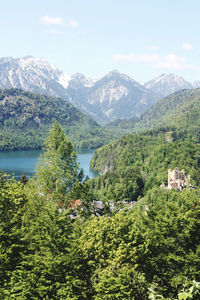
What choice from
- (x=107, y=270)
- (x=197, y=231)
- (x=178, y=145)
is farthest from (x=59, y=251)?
(x=178, y=145)

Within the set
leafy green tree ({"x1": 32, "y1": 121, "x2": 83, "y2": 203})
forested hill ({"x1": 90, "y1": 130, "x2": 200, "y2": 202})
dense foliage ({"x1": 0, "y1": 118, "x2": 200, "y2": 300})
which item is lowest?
forested hill ({"x1": 90, "y1": 130, "x2": 200, "y2": 202})

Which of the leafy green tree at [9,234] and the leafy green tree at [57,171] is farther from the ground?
the leafy green tree at [57,171]

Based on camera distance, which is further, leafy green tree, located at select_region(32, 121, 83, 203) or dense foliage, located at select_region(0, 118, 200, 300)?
leafy green tree, located at select_region(32, 121, 83, 203)

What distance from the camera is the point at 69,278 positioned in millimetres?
21875

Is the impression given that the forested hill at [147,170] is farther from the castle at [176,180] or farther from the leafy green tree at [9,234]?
the leafy green tree at [9,234]

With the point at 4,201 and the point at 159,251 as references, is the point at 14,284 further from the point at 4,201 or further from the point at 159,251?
the point at 159,251

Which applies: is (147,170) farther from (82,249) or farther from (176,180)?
(82,249)

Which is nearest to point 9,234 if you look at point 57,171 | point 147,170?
point 57,171

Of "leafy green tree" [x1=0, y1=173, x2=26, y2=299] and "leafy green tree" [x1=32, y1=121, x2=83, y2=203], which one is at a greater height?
"leafy green tree" [x1=32, y1=121, x2=83, y2=203]

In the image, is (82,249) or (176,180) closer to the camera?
(82,249)

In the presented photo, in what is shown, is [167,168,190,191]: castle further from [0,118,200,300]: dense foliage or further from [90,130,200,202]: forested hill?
[0,118,200,300]: dense foliage

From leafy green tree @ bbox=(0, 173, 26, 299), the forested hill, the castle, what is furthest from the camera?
the forested hill

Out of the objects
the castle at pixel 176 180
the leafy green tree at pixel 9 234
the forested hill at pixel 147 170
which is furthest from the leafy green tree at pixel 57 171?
the forested hill at pixel 147 170

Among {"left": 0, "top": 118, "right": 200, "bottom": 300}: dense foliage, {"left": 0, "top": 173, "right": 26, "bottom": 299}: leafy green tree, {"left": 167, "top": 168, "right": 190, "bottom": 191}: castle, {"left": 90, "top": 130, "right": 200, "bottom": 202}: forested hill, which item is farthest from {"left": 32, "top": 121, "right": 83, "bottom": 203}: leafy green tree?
{"left": 90, "top": 130, "right": 200, "bottom": 202}: forested hill
